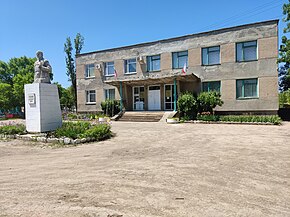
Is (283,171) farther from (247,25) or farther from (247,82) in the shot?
(247,25)

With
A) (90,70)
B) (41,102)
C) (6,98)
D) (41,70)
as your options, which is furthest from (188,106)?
(6,98)

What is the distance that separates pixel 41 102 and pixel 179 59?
1318cm

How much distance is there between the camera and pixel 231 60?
1691 centimetres

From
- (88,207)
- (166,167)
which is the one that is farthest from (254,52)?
(88,207)

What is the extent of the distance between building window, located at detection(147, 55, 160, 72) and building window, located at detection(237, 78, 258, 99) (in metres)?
7.68

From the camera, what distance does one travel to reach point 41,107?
1001cm

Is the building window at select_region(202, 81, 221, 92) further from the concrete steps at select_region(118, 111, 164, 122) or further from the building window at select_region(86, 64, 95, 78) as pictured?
the building window at select_region(86, 64, 95, 78)

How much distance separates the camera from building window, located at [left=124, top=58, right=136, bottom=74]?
70.2 ft

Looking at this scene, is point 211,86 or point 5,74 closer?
point 211,86

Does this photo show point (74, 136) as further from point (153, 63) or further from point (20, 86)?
point (20, 86)

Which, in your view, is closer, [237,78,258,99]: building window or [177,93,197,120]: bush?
[177,93,197,120]: bush

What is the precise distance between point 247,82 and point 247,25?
4.54 metres

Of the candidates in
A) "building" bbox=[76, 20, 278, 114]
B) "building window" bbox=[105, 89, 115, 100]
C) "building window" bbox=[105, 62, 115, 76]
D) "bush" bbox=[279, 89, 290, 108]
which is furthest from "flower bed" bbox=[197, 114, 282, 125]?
"building window" bbox=[105, 62, 115, 76]

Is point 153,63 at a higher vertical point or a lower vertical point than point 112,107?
higher
